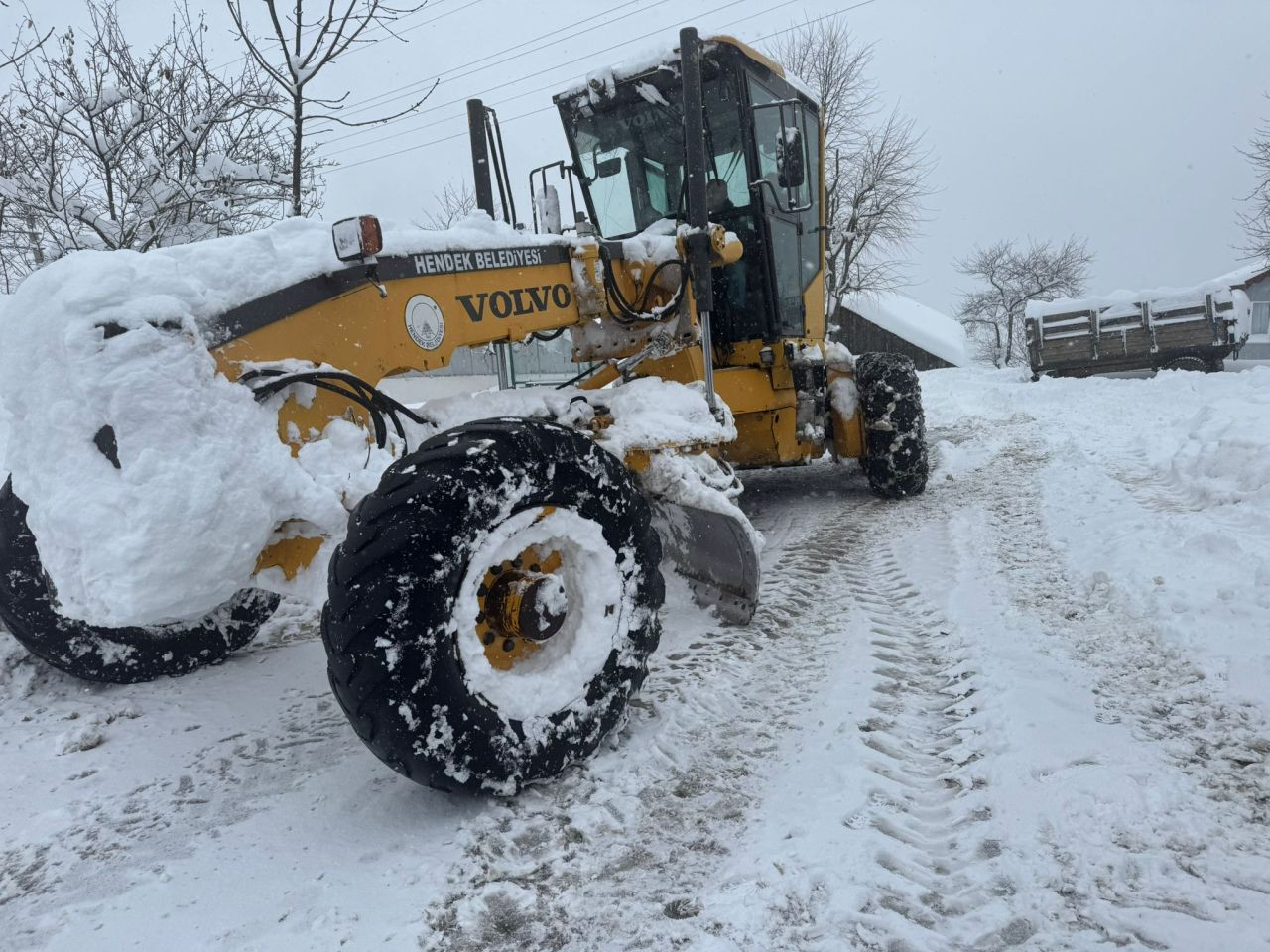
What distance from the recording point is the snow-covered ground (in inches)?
72.6

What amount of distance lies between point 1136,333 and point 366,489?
17.8 m

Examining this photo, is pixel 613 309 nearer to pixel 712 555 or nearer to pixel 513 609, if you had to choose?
pixel 712 555

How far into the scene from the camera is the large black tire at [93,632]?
290 centimetres

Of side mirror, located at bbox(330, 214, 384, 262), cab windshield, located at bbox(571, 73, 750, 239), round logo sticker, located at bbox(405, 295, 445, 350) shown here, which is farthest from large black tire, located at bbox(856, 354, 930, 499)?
side mirror, located at bbox(330, 214, 384, 262)

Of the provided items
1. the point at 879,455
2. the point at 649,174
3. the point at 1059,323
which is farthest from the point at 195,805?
the point at 1059,323

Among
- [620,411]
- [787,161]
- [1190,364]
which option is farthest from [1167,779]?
[1190,364]

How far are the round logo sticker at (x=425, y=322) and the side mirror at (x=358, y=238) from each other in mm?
298

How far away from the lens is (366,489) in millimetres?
2525

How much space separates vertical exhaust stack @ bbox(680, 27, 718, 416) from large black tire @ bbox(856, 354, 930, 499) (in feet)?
7.71

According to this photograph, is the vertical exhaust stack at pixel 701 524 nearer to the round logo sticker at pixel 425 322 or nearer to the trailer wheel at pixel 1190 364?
the round logo sticker at pixel 425 322

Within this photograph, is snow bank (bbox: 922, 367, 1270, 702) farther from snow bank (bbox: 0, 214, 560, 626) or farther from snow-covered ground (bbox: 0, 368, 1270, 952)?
snow bank (bbox: 0, 214, 560, 626)

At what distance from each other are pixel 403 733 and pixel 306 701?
4.16ft

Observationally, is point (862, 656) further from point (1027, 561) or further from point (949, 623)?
point (1027, 561)

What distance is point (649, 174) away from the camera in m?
5.60
